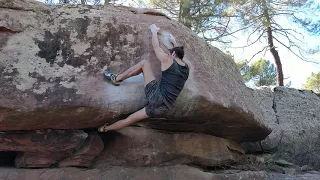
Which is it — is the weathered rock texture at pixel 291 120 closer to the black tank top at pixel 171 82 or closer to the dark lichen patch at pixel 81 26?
the black tank top at pixel 171 82

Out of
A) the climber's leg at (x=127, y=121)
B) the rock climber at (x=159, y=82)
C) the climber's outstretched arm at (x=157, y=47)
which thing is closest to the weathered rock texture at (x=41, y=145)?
the climber's leg at (x=127, y=121)

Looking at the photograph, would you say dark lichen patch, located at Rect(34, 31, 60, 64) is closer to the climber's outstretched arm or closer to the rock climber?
the rock climber

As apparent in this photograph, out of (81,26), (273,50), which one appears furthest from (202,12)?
(81,26)

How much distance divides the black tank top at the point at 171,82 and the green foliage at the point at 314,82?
38.7ft

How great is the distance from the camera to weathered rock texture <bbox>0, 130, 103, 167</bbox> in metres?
4.54

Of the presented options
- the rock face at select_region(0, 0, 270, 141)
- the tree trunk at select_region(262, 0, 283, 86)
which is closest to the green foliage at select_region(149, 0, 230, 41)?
the tree trunk at select_region(262, 0, 283, 86)

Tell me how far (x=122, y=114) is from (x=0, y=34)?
1.66 meters

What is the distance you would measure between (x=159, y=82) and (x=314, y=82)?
485 inches

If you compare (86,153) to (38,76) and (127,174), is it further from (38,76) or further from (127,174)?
Result: (38,76)

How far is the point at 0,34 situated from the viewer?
445 cm

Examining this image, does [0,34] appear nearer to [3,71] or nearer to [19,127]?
[3,71]

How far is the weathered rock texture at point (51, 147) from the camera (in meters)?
4.54

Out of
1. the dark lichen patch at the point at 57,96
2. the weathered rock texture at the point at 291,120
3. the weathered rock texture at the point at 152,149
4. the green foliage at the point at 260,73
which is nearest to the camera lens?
the dark lichen patch at the point at 57,96

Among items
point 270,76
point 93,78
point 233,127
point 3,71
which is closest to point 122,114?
point 93,78
